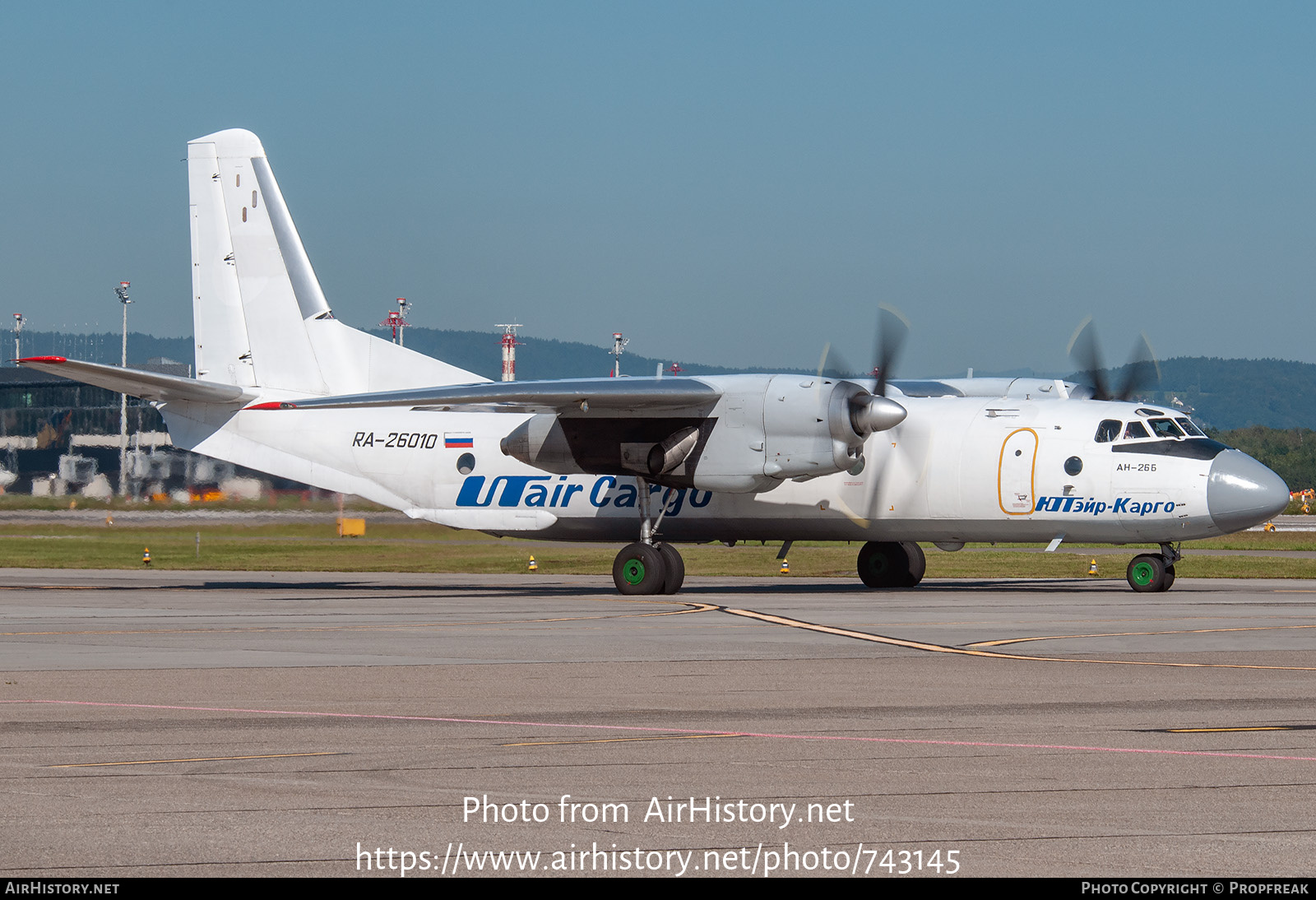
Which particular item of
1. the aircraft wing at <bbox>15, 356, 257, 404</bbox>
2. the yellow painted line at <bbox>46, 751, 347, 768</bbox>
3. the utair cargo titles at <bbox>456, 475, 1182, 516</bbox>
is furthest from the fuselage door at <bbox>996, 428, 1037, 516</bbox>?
the yellow painted line at <bbox>46, 751, 347, 768</bbox>

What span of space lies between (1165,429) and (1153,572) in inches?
105

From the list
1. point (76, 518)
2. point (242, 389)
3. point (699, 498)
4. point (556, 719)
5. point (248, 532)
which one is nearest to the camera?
point (556, 719)

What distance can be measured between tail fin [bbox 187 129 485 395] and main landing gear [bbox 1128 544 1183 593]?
47.1ft

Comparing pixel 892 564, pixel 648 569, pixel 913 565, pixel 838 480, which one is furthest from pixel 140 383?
pixel 913 565

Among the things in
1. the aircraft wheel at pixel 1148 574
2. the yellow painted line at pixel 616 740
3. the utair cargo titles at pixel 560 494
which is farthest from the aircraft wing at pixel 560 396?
the yellow painted line at pixel 616 740

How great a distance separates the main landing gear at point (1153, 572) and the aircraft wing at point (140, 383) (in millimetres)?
18290

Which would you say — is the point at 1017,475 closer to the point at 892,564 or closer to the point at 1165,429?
the point at 1165,429

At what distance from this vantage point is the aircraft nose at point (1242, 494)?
81.8 feet

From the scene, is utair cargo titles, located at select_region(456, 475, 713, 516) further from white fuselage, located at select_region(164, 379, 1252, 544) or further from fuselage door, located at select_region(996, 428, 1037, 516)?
fuselage door, located at select_region(996, 428, 1037, 516)

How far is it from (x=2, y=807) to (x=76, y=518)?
32.7m

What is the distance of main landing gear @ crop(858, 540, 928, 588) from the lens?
30.0 meters
